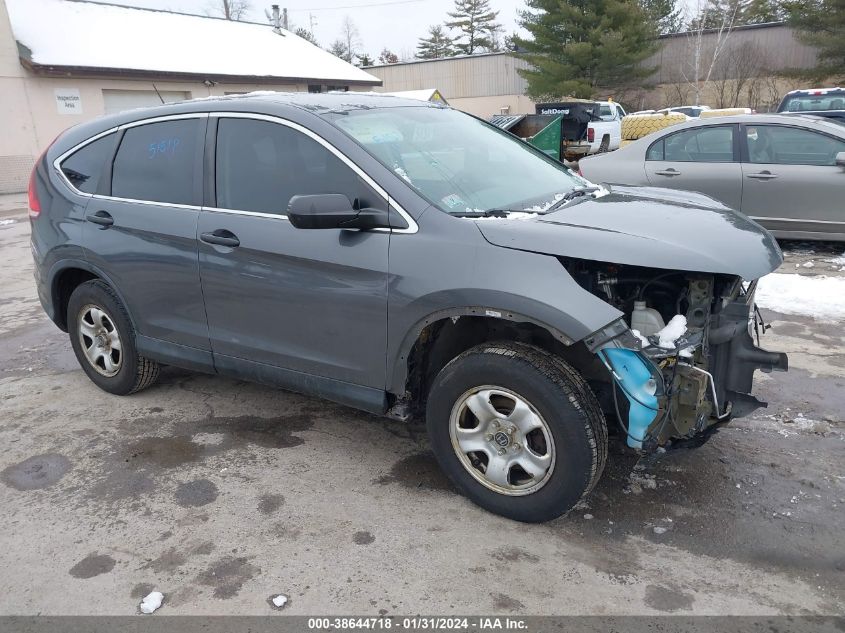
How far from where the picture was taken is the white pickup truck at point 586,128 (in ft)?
62.2

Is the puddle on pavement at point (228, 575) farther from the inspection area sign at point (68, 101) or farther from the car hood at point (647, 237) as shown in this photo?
the inspection area sign at point (68, 101)

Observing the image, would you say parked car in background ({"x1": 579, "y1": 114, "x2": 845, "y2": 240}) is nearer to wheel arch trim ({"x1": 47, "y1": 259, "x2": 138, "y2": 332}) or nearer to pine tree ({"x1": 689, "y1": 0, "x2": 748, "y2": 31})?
wheel arch trim ({"x1": 47, "y1": 259, "x2": 138, "y2": 332})

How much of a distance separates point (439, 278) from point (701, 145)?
6.08 metres

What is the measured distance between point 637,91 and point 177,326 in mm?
38930

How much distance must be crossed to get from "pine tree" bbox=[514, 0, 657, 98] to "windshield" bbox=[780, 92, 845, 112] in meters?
23.2

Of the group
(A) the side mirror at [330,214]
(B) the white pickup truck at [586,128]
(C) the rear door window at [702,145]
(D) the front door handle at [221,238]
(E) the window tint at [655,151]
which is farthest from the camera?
(B) the white pickup truck at [586,128]

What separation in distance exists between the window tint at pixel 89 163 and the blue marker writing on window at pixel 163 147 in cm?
41

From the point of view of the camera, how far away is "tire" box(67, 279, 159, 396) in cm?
433

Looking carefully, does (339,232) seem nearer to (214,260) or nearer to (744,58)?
(214,260)

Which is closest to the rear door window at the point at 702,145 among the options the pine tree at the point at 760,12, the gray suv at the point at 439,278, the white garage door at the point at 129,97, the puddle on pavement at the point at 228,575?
the gray suv at the point at 439,278

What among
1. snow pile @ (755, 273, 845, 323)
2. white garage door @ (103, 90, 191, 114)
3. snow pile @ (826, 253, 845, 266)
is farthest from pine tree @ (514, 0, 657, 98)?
snow pile @ (755, 273, 845, 323)

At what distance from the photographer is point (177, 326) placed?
3996 mm

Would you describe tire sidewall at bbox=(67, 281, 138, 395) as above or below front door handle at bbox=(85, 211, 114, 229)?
below

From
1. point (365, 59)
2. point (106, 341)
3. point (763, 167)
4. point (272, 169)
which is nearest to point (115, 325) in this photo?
point (106, 341)
